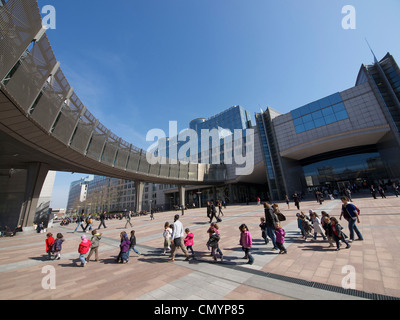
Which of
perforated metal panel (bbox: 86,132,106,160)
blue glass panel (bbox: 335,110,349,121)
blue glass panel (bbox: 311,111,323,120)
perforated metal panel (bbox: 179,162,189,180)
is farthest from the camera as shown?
perforated metal panel (bbox: 179,162,189,180)

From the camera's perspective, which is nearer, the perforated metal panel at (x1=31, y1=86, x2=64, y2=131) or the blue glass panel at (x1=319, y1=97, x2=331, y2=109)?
the perforated metal panel at (x1=31, y1=86, x2=64, y2=131)

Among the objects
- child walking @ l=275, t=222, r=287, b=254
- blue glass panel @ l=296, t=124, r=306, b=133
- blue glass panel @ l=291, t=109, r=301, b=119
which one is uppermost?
blue glass panel @ l=291, t=109, r=301, b=119

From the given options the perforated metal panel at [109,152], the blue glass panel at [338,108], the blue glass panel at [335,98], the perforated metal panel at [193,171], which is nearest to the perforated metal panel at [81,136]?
the perforated metal panel at [109,152]

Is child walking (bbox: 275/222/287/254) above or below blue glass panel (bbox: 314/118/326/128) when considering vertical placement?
below

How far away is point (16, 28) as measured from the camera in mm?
8281

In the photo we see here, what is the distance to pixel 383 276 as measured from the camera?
368cm

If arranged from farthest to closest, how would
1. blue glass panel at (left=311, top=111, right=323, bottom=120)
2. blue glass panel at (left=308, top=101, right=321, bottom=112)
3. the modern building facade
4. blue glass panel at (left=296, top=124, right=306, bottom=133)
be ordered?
blue glass panel at (left=296, top=124, right=306, bottom=133) → blue glass panel at (left=308, top=101, right=321, bottom=112) → blue glass panel at (left=311, top=111, right=323, bottom=120) → the modern building facade

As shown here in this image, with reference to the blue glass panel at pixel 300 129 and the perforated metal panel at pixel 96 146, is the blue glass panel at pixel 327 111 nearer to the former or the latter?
the blue glass panel at pixel 300 129

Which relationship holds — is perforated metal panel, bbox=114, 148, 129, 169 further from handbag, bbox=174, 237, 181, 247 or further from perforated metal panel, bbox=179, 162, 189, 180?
handbag, bbox=174, 237, 181, 247

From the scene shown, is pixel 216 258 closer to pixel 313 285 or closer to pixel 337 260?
pixel 313 285

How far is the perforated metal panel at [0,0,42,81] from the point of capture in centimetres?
769

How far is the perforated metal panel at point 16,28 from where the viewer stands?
7688 millimetres

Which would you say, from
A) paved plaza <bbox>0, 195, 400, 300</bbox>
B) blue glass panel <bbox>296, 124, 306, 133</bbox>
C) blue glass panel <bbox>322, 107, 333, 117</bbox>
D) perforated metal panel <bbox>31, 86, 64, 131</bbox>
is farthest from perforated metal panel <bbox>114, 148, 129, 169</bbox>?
blue glass panel <bbox>322, 107, 333, 117</bbox>
